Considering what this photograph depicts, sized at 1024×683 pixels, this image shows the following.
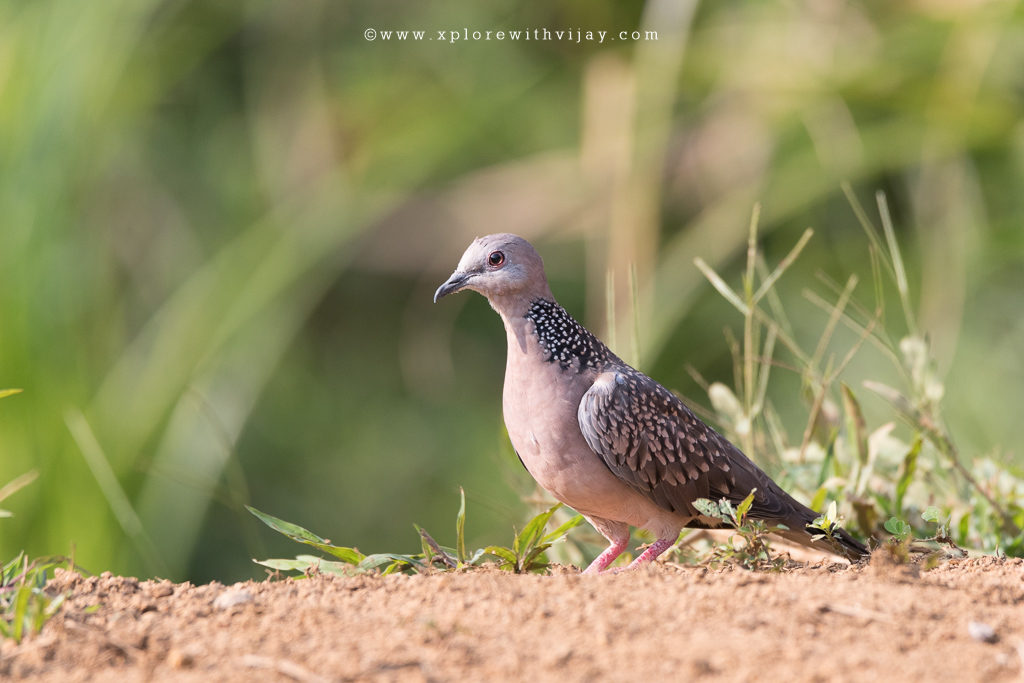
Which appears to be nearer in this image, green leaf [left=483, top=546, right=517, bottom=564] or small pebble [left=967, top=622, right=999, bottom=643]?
small pebble [left=967, top=622, right=999, bottom=643]

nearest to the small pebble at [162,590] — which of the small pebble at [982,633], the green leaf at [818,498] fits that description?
the small pebble at [982,633]

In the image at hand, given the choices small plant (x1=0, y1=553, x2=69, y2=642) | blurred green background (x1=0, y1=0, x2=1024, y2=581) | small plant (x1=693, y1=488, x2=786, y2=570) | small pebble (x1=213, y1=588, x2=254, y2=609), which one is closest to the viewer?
small plant (x1=0, y1=553, x2=69, y2=642)

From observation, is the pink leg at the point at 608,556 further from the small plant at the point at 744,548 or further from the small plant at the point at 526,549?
the small plant at the point at 744,548

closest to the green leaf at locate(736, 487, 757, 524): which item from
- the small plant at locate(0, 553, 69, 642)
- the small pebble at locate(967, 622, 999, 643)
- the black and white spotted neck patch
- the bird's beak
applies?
the small pebble at locate(967, 622, 999, 643)

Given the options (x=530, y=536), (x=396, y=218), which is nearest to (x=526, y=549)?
(x=530, y=536)

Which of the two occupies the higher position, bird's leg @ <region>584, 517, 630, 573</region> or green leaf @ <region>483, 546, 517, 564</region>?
green leaf @ <region>483, 546, 517, 564</region>

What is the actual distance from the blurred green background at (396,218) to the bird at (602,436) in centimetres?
75

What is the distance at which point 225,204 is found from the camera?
31.5ft

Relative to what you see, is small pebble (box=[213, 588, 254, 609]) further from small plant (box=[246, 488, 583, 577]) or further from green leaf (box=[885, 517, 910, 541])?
green leaf (box=[885, 517, 910, 541])

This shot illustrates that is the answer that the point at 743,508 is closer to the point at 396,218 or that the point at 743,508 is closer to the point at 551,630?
the point at 551,630

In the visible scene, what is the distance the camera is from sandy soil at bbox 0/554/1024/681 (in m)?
2.28

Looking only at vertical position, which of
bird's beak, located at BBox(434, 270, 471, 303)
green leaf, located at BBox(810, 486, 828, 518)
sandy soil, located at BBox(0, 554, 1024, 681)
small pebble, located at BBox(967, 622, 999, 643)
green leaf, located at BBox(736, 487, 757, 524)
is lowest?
green leaf, located at BBox(810, 486, 828, 518)

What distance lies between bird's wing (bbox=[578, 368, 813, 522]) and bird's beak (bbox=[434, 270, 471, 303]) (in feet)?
1.93

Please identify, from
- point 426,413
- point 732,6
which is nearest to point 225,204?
point 426,413
